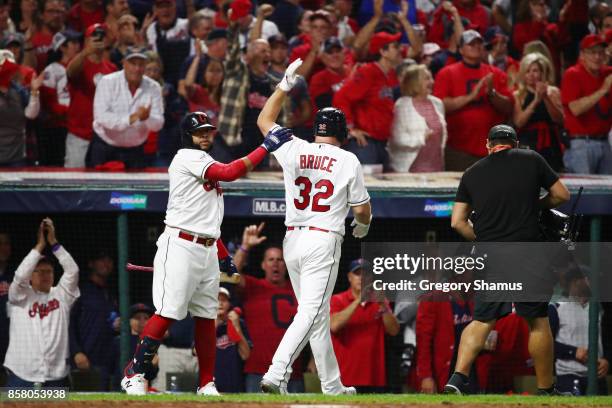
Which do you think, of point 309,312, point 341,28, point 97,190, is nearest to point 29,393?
point 309,312

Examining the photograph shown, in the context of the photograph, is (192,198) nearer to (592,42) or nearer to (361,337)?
(361,337)

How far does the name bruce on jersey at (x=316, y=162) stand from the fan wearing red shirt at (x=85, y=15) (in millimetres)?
4968

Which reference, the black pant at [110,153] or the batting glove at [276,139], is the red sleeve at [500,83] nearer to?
the black pant at [110,153]

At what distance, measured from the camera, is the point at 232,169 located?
6461 millimetres

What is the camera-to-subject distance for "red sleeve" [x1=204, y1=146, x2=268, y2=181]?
643 centimetres

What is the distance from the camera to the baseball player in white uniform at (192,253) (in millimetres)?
6559

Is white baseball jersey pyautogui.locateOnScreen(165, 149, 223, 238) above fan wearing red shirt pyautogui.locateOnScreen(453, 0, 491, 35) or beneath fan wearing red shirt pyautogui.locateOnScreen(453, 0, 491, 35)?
beneath

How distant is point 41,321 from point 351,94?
3.00 metres

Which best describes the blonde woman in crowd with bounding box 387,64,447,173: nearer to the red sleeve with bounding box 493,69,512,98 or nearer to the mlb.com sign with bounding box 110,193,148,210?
the red sleeve with bounding box 493,69,512,98

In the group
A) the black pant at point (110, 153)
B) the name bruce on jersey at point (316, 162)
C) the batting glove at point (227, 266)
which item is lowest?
the batting glove at point (227, 266)

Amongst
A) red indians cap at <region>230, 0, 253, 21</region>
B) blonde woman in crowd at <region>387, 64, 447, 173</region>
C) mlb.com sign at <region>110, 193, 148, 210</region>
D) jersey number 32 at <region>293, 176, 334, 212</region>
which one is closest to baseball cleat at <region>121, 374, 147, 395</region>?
jersey number 32 at <region>293, 176, 334, 212</region>

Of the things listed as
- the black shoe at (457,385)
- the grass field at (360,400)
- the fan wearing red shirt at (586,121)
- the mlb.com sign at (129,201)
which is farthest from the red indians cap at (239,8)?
the black shoe at (457,385)

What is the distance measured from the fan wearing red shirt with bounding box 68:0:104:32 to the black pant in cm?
199

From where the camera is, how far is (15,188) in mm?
8797
